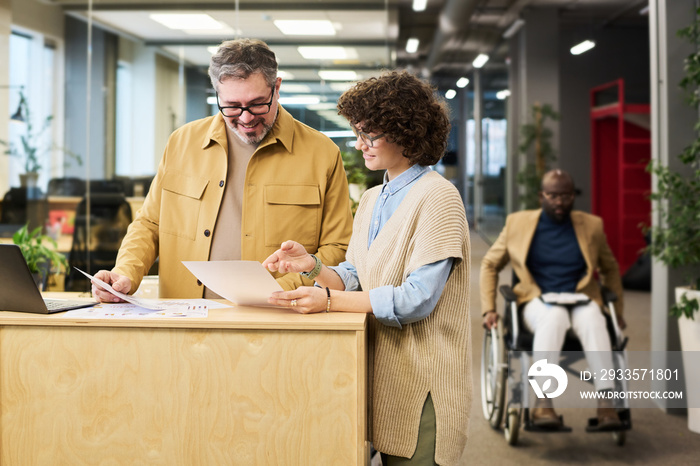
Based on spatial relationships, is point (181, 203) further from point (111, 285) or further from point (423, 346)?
point (423, 346)

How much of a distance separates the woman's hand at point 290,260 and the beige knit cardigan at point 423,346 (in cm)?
18

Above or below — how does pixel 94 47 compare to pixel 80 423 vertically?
above

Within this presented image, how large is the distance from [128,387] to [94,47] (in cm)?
434

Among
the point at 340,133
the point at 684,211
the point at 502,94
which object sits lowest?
the point at 684,211

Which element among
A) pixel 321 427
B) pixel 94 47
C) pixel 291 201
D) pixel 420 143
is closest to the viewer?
pixel 321 427

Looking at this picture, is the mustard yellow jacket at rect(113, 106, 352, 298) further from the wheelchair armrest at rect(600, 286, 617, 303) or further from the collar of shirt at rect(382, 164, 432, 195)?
the wheelchair armrest at rect(600, 286, 617, 303)

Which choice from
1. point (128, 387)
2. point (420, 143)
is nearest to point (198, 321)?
point (128, 387)

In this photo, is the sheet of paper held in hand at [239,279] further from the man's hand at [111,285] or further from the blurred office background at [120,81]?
the blurred office background at [120,81]

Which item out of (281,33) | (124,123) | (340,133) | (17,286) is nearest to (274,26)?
(281,33)

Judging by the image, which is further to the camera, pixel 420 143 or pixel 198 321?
pixel 420 143

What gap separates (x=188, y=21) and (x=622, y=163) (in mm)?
7229

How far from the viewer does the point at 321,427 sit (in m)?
1.46

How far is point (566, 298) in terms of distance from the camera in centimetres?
367

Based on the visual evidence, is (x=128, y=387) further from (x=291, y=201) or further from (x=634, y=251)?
(x=634, y=251)
